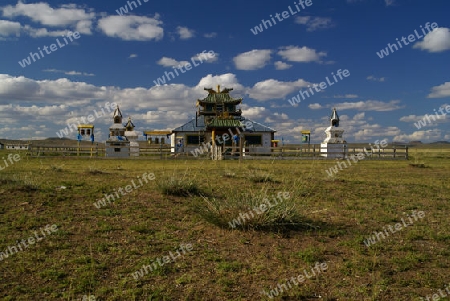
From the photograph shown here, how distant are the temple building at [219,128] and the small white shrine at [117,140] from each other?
591cm

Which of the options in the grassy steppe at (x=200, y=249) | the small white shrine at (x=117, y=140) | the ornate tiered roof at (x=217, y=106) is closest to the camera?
the grassy steppe at (x=200, y=249)

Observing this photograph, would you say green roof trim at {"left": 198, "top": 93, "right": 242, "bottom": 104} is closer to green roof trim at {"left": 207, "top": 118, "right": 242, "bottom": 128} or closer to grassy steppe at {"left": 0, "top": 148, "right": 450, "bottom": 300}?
green roof trim at {"left": 207, "top": 118, "right": 242, "bottom": 128}

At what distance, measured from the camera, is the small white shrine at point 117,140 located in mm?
35594

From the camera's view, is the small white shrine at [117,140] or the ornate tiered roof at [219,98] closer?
the small white shrine at [117,140]

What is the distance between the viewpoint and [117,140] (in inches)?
1534

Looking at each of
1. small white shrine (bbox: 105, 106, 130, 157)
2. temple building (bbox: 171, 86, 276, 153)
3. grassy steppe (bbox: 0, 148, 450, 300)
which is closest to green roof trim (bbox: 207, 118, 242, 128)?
temple building (bbox: 171, 86, 276, 153)

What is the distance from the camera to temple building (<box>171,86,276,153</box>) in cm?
4150

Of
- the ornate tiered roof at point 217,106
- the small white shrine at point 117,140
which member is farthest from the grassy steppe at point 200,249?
the ornate tiered roof at point 217,106

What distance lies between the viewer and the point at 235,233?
6664mm

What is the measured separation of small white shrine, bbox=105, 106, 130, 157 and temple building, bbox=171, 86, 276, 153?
5906mm

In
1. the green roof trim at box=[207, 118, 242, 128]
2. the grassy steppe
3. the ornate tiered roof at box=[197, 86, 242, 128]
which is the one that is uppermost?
the ornate tiered roof at box=[197, 86, 242, 128]

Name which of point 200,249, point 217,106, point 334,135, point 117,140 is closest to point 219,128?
point 217,106

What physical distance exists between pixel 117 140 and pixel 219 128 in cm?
1119

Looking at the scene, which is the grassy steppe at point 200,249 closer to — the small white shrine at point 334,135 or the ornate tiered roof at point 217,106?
the small white shrine at point 334,135
